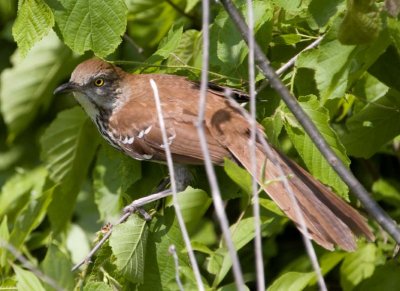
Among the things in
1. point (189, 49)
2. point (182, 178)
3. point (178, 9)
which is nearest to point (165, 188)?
point (182, 178)

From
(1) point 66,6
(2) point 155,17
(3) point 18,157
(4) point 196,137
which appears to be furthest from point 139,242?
(3) point 18,157

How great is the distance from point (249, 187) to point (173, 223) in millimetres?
841

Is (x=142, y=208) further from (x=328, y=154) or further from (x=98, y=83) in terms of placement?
(x=328, y=154)

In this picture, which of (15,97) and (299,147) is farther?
(15,97)

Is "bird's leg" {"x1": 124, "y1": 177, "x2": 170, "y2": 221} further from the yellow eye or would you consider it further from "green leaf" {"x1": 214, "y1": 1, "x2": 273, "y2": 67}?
the yellow eye

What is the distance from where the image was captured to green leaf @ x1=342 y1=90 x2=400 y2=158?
3.99 m

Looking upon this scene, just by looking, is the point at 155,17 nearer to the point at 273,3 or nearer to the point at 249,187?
the point at 273,3

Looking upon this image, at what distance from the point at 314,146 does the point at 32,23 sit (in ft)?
3.95

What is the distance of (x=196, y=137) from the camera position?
4145mm

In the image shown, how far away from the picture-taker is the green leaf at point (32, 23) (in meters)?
3.58

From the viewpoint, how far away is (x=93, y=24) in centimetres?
376

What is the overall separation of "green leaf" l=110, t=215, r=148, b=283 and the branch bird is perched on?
49 centimetres

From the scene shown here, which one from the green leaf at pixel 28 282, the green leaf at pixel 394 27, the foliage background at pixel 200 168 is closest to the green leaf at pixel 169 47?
the foliage background at pixel 200 168

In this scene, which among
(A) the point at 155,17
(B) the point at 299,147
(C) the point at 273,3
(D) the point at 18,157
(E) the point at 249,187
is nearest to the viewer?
(E) the point at 249,187
